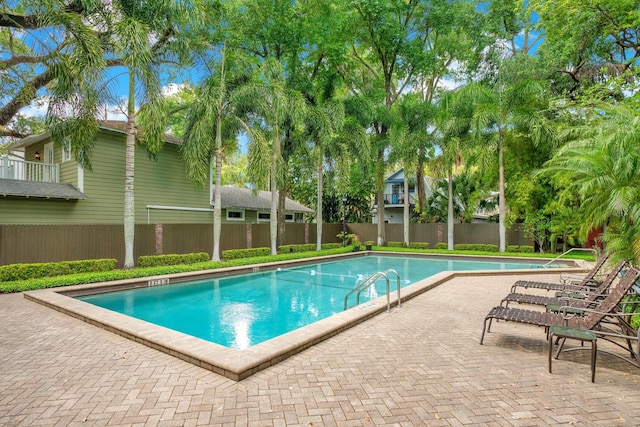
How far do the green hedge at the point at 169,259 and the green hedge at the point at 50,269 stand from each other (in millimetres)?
1182

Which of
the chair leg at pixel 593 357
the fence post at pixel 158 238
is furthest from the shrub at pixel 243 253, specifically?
the chair leg at pixel 593 357

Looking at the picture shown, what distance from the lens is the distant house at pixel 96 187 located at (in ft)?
38.5

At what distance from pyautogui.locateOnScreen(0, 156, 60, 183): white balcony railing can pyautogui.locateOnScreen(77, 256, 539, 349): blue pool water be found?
7.48 meters

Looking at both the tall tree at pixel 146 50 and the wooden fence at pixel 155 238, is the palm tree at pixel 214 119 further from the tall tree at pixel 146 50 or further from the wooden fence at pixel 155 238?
the wooden fence at pixel 155 238

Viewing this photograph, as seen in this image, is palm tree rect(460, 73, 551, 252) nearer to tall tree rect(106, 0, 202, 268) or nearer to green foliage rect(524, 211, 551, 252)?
green foliage rect(524, 211, 551, 252)

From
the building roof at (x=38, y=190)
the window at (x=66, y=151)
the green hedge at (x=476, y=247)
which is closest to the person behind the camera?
the building roof at (x=38, y=190)

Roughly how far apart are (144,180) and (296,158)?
817cm

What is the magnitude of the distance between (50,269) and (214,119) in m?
7.44

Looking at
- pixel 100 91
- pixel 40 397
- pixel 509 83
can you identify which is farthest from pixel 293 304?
pixel 509 83

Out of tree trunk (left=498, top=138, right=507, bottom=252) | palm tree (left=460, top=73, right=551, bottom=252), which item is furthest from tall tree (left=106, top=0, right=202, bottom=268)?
tree trunk (left=498, top=138, right=507, bottom=252)

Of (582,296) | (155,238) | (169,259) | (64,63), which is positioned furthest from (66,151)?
(582,296)

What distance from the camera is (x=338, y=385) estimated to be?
3.44 meters

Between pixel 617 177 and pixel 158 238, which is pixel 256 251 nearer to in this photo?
pixel 158 238

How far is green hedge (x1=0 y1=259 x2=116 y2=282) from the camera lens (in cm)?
886
